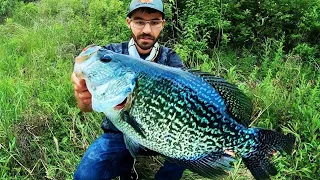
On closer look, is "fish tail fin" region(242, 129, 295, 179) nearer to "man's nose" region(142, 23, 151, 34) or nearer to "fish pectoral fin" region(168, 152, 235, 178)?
"fish pectoral fin" region(168, 152, 235, 178)

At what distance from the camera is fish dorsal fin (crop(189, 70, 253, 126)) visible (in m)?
1.92

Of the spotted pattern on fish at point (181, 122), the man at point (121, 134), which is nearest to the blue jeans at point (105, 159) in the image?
the man at point (121, 134)

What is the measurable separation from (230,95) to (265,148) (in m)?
0.30

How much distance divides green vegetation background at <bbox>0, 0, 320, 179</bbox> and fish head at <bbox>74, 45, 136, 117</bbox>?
4.12ft

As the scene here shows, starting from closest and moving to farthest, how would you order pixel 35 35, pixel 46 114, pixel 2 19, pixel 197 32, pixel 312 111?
pixel 312 111, pixel 46 114, pixel 197 32, pixel 35 35, pixel 2 19

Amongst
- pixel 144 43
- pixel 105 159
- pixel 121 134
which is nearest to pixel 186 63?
pixel 144 43

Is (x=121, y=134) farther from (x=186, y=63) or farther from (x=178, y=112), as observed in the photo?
(x=186, y=63)

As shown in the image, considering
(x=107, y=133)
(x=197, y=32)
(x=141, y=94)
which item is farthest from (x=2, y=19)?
(x=141, y=94)

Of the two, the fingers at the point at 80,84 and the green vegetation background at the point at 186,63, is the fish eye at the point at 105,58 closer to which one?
the fingers at the point at 80,84

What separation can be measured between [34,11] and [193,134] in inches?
239

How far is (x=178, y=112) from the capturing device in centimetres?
187

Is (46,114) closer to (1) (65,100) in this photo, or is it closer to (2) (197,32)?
(1) (65,100)

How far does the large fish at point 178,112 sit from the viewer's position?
1.83m

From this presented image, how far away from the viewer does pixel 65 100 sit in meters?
3.57
